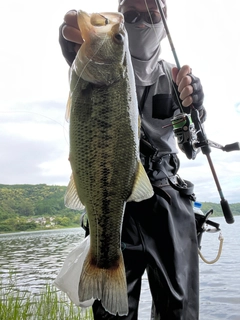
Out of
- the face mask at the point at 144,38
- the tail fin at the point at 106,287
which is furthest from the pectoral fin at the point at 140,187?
the face mask at the point at 144,38

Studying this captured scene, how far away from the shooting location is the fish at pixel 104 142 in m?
1.91

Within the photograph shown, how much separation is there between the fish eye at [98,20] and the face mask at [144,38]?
1186 millimetres

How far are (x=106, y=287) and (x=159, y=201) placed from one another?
3.68 feet

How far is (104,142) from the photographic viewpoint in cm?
194

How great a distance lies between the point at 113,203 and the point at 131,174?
211 mm

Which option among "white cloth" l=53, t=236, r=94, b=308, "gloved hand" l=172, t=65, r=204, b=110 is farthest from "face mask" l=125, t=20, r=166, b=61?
"white cloth" l=53, t=236, r=94, b=308

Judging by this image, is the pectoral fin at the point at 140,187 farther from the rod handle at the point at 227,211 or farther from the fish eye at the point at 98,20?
the rod handle at the point at 227,211

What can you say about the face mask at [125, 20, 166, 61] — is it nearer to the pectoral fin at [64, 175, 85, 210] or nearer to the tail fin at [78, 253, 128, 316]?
the pectoral fin at [64, 175, 85, 210]

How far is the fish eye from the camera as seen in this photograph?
6.65ft

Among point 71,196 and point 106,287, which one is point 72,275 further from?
point 71,196

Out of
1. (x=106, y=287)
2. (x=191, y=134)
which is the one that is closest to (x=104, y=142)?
(x=106, y=287)

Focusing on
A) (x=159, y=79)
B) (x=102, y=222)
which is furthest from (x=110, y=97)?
(x=159, y=79)

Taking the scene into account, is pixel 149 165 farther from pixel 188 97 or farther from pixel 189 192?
pixel 188 97

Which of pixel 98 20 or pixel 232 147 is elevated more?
pixel 98 20
